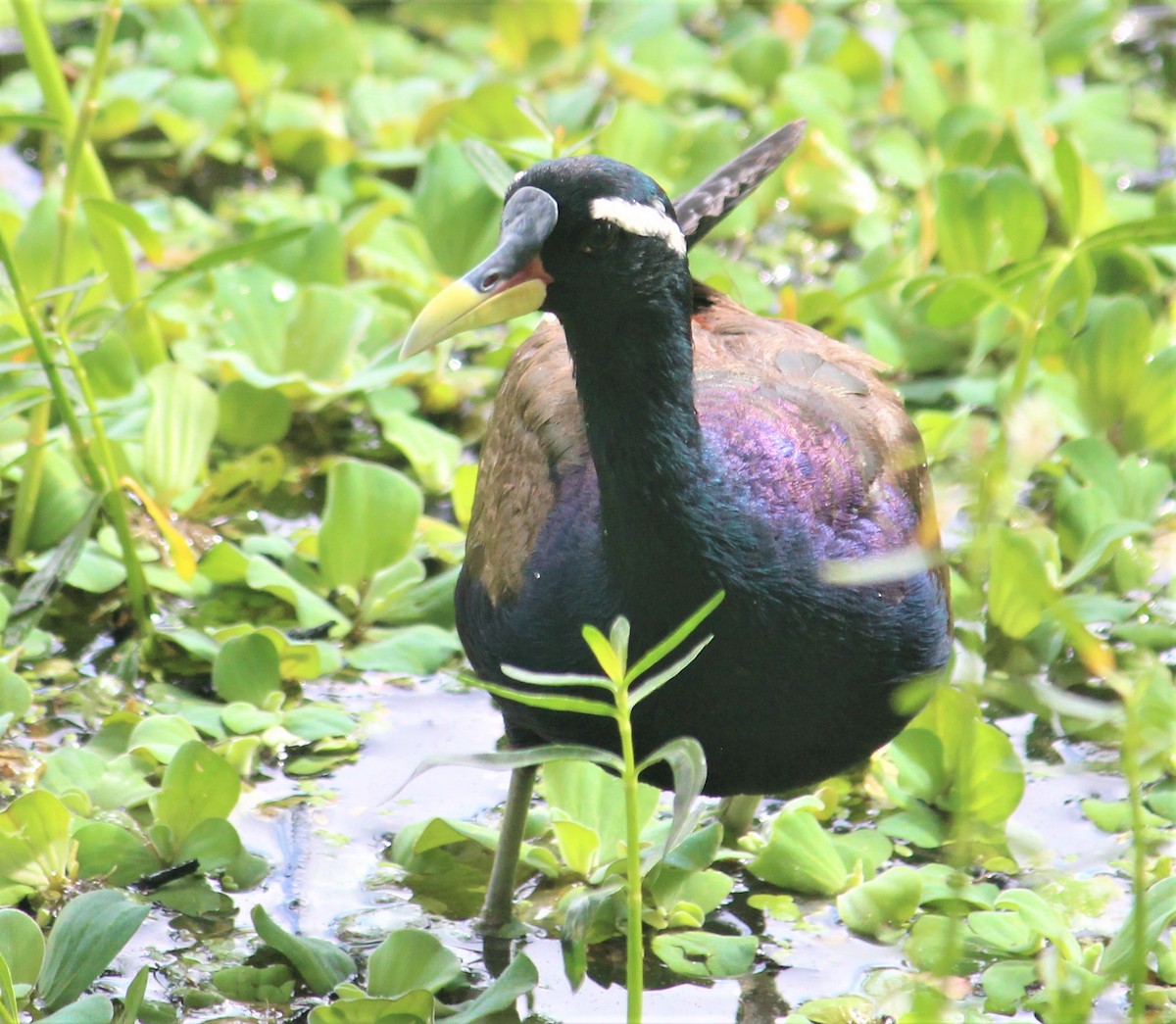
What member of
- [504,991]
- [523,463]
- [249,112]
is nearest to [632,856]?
[504,991]

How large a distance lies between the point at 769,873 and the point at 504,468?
879 mm

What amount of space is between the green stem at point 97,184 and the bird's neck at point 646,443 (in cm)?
118

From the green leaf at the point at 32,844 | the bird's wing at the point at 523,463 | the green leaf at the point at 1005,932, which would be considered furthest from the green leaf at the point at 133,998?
the green leaf at the point at 1005,932

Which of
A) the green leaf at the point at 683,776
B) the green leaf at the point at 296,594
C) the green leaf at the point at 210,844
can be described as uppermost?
the green leaf at the point at 683,776

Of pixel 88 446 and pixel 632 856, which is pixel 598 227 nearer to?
pixel 632 856

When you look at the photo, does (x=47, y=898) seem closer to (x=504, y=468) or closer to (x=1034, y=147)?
(x=504, y=468)

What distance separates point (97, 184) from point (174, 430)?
2.16ft

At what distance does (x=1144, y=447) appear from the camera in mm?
4070

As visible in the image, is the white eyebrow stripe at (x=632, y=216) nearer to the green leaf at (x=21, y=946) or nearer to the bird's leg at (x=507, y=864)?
the bird's leg at (x=507, y=864)

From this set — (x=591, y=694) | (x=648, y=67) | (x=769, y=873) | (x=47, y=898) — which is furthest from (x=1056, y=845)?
(x=648, y=67)

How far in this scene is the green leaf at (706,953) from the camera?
283 cm

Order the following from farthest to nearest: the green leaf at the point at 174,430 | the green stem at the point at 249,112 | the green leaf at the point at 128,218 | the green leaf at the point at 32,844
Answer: the green stem at the point at 249,112, the green leaf at the point at 174,430, the green leaf at the point at 128,218, the green leaf at the point at 32,844

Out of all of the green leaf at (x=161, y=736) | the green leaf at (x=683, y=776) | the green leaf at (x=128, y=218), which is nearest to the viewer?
the green leaf at (x=683, y=776)

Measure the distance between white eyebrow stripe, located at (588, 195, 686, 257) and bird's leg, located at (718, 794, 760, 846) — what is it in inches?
48.0
